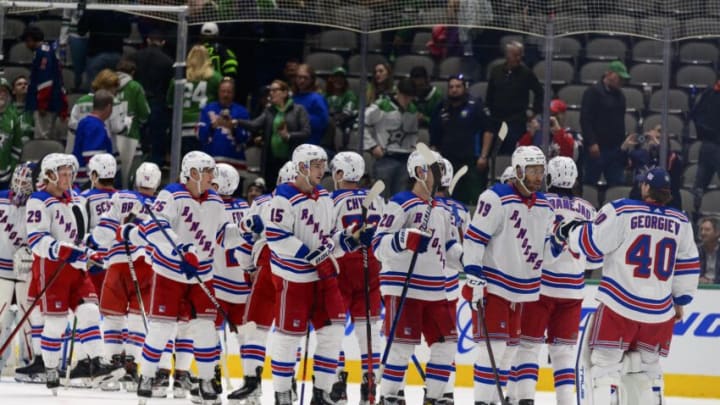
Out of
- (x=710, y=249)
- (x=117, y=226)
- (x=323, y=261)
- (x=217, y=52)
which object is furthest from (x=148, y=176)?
(x=710, y=249)

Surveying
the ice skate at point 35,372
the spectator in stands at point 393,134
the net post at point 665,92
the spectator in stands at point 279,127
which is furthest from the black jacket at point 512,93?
the ice skate at point 35,372

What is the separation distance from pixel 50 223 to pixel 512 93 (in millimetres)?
3994

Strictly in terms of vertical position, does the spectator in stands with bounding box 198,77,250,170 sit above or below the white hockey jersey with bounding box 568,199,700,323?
above

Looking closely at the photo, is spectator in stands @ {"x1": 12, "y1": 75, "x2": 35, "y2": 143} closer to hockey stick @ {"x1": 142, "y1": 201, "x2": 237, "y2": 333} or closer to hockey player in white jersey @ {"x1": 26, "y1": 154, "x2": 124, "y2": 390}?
hockey player in white jersey @ {"x1": 26, "y1": 154, "x2": 124, "y2": 390}

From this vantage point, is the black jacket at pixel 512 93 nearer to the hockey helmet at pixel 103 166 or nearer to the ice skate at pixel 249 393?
the hockey helmet at pixel 103 166

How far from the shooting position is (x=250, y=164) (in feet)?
42.7

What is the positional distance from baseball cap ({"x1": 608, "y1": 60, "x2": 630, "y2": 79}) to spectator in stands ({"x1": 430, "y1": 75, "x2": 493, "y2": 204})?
1.09 metres

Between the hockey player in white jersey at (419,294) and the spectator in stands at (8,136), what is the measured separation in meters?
4.46

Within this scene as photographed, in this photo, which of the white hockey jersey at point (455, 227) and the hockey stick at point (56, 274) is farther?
the hockey stick at point (56, 274)

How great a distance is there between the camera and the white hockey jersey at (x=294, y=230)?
9414mm

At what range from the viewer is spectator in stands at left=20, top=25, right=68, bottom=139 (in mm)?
13062

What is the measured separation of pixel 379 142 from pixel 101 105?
227 centimetres

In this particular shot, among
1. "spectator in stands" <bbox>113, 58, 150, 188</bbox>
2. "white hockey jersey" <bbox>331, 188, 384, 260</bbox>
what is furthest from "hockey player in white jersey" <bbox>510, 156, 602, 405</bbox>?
"spectator in stands" <bbox>113, 58, 150, 188</bbox>

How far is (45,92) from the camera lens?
514 inches
